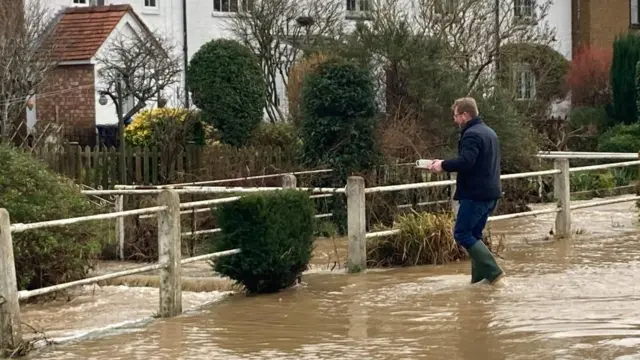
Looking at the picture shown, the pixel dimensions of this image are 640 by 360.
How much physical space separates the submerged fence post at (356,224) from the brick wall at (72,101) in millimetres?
16869

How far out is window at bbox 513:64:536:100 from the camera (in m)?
28.1

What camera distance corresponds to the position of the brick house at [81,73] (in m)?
28.5

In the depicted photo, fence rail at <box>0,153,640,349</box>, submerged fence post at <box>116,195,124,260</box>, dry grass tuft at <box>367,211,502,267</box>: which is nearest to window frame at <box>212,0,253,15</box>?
submerged fence post at <box>116,195,124,260</box>

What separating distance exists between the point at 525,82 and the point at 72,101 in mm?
10847

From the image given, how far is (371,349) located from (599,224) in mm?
Answer: 9596

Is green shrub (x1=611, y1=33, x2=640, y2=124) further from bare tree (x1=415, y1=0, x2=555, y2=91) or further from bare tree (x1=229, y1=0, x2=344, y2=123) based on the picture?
bare tree (x1=229, y1=0, x2=344, y2=123)

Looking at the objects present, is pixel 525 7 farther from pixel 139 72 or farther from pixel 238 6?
Result: pixel 139 72

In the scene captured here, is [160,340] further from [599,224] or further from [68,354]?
[599,224]

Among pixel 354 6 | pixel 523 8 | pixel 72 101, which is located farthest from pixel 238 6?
pixel 523 8

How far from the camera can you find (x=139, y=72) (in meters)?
26.4

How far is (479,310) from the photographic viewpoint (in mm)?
10094

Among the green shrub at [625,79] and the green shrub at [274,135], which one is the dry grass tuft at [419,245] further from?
the green shrub at [625,79]

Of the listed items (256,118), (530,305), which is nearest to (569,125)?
(256,118)

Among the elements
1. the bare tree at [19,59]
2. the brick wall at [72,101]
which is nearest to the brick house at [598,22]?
the brick wall at [72,101]
